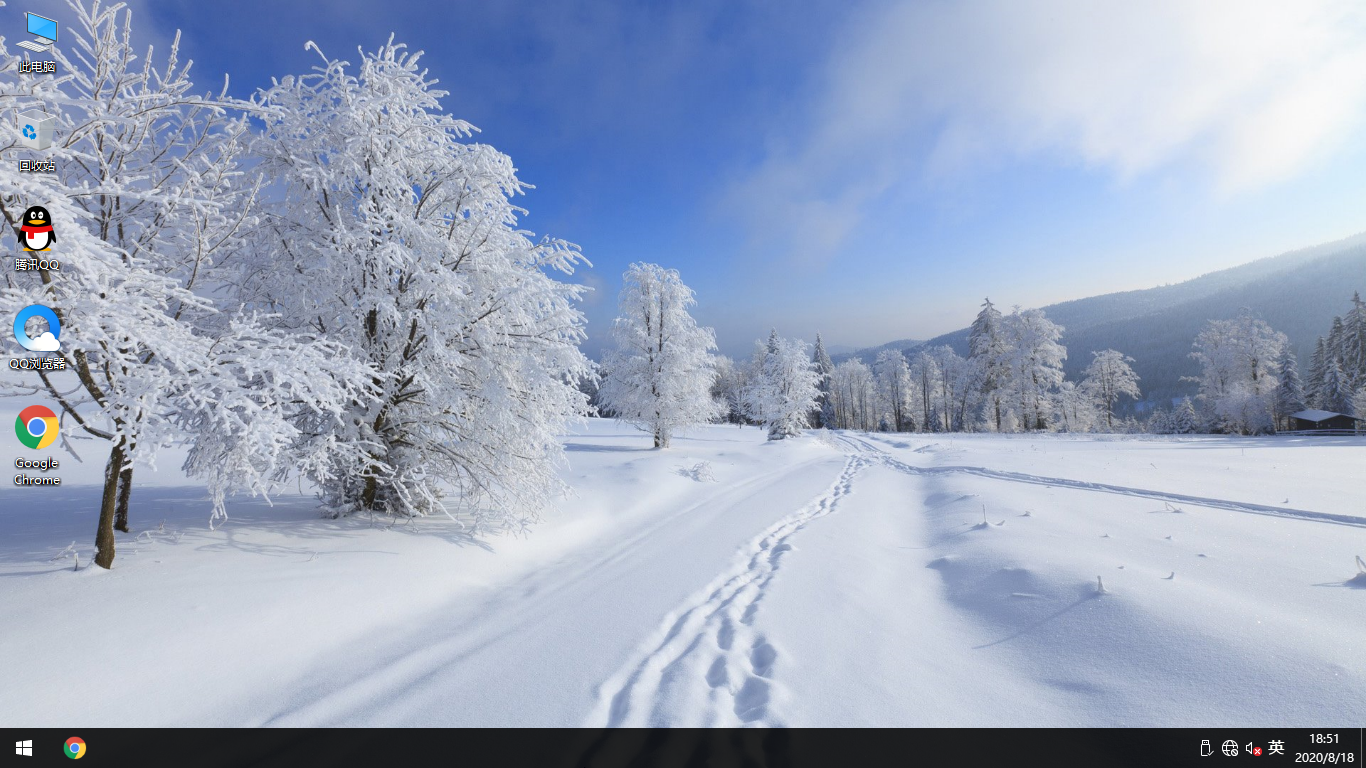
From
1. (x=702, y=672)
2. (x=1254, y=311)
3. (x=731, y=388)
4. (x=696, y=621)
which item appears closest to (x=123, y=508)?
(x=696, y=621)

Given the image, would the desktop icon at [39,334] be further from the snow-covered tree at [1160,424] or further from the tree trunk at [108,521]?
the snow-covered tree at [1160,424]

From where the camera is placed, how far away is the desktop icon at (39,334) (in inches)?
137

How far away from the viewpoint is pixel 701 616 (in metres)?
4.97

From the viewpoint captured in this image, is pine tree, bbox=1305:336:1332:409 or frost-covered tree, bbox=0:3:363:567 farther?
pine tree, bbox=1305:336:1332:409

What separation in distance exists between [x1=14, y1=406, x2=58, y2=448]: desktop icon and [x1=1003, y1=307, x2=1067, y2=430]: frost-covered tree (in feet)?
151

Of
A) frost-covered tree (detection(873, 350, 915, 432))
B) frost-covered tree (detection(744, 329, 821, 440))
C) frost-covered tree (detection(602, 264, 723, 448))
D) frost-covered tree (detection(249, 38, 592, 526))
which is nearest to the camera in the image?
frost-covered tree (detection(249, 38, 592, 526))

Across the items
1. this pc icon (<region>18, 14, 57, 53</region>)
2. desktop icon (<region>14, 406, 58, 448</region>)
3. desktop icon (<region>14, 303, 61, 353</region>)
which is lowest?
desktop icon (<region>14, 406, 58, 448</region>)

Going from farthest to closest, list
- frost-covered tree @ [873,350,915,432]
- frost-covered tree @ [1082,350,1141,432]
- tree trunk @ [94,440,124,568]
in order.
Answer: frost-covered tree @ [873,350,915,432]
frost-covered tree @ [1082,350,1141,432]
tree trunk @ [94,440,124,568]

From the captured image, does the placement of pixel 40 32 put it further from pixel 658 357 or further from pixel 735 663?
pixel 658 357

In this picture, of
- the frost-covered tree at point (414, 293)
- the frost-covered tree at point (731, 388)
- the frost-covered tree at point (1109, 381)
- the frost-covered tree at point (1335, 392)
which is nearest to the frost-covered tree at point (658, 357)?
the frost-covered tree at point (414, 293)

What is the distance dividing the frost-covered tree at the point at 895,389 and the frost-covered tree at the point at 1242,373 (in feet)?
91.9

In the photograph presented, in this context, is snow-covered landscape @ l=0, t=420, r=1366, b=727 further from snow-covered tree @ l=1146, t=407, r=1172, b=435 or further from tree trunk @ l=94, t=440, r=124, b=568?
snow-covered tree @ l=1146, t=407, r=1172, b=435
